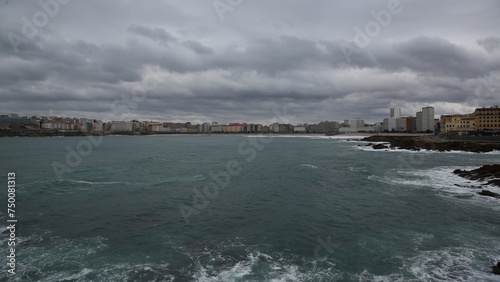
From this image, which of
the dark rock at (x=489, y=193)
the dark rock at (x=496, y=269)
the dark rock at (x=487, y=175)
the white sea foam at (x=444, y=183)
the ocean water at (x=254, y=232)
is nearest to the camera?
the dark rock at (x=496, y=269)

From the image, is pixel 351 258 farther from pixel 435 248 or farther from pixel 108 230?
pixel 108 230

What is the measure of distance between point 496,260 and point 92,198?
19.2m

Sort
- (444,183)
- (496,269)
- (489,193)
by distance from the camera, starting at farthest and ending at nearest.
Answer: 1. (444,183)
2. (489,193)
3. (496,269)

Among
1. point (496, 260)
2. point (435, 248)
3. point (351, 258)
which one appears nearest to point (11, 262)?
point (351, 258)

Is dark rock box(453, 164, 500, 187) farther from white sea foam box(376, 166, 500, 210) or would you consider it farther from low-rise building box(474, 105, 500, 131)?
low-rise building box(474, 105, 500, 131)

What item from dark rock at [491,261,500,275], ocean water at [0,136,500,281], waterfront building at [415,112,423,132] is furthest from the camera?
waterfront building at [415,112,423,132]

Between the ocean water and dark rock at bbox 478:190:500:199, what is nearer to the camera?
the ocean water

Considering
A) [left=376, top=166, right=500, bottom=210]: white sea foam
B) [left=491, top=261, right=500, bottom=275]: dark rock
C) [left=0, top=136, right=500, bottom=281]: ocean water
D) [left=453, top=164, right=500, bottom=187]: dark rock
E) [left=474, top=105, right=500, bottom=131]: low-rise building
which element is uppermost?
[left=474, top=105, right=500, bottom=131]: low-rise building

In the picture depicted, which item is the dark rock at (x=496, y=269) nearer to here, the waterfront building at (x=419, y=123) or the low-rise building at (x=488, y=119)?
the low-rise building at (x=488, y=119)

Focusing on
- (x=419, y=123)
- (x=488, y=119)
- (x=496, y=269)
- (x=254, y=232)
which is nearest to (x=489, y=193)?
(x=496, y=269)

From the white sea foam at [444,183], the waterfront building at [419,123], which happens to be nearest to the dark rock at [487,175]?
the white sea foam at [444,183]

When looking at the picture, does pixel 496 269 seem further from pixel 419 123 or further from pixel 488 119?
pixel 419 123

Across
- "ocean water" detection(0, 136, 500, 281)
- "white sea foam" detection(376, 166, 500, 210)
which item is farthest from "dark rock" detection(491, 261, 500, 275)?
"white sea foam" detection(376, 166, 500, 210)

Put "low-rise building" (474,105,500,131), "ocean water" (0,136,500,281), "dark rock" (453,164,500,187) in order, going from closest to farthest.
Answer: "ocean water" (0,136,500,281) < "dark rock" (453,164,500,187) < "low-rise building" (474,105,500,131)
